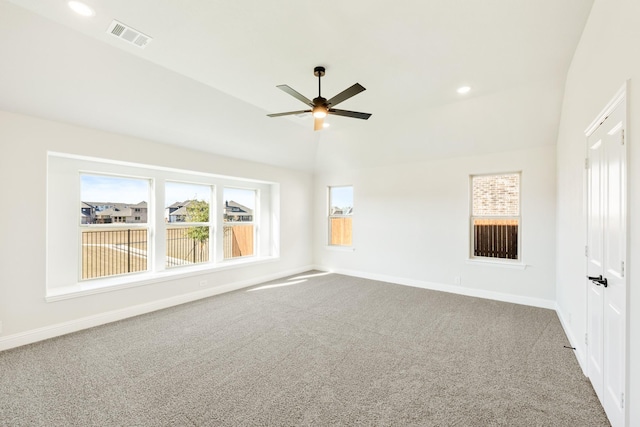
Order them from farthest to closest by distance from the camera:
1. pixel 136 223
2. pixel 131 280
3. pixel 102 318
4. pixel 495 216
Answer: pixel 495 216
pixel 136 223
pixel 131 280
pixel 102 318

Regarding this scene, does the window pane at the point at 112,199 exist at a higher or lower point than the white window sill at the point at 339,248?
higher

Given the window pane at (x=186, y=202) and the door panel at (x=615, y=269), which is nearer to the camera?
the door panel at (x=615, y=269)

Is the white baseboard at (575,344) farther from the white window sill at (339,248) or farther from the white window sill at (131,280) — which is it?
the white window sill at (131,280)

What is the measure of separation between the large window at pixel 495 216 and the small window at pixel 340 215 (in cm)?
264

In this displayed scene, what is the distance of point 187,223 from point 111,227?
115cm

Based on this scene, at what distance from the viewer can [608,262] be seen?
6.27ft

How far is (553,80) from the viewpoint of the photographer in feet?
11.0

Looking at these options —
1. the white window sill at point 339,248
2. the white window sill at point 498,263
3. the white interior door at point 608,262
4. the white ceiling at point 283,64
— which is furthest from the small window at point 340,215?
the white interior door at point 608,262

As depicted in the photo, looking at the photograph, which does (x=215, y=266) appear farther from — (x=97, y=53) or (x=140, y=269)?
(x=97, y=53)

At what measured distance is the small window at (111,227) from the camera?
153 inches

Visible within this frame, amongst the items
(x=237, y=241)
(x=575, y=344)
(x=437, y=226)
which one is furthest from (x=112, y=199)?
(x=575, y=344)

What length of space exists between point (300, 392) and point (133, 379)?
1481mm

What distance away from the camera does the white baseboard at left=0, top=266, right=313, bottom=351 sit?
9.82 ft

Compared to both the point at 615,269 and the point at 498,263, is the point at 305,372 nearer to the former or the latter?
the point at 615,269
